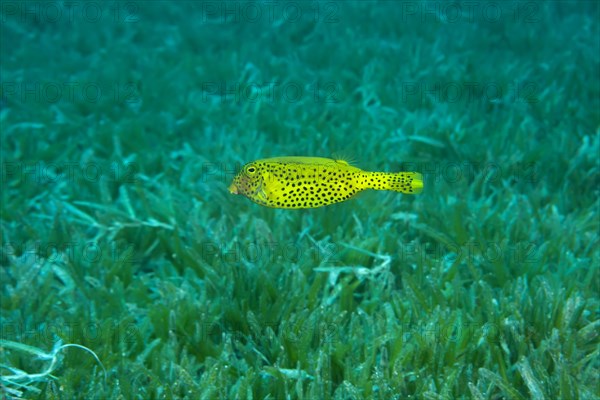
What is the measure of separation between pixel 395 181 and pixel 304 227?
1581 mm

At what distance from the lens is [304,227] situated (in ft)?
13.6

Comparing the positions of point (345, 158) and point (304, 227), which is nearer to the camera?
point (345, 158)

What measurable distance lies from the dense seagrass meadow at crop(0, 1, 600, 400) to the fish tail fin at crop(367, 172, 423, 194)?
163 mm

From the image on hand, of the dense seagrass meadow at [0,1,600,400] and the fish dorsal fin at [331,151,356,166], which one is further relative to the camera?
the dense seagrass meadow at [0,1,600,400]

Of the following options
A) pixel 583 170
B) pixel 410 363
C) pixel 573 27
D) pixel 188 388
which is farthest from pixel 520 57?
pixel 188 388

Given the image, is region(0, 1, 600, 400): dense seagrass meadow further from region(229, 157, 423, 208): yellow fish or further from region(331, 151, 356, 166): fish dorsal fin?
region(229, 157, 423, 208): yellow fish

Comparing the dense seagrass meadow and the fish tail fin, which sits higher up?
the fish tail fin

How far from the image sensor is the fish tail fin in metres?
2.54

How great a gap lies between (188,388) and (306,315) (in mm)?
702

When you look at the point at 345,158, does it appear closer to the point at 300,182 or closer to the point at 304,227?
the point at 300,182

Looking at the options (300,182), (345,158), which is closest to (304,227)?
(345,158)

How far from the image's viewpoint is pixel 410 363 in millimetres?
2912

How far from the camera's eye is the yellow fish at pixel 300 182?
2447 millimetres

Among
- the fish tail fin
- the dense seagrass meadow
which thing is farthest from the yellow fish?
the dense seagrass meadow
